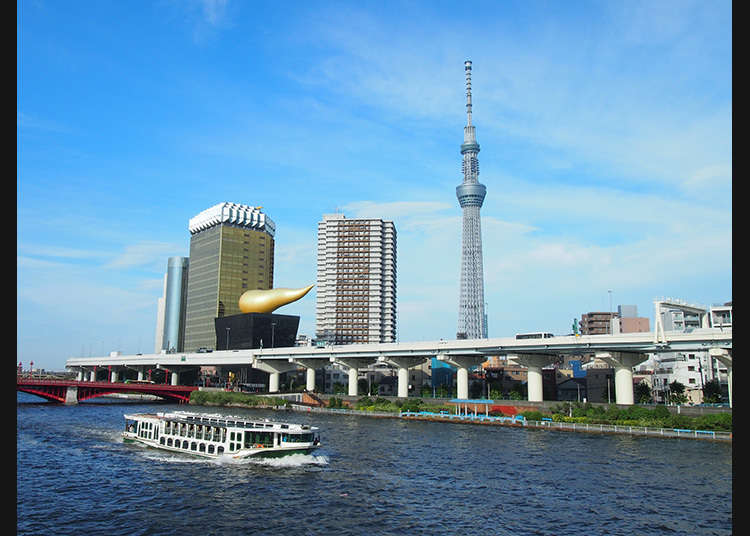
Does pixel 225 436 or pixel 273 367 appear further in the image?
pixel 273 367

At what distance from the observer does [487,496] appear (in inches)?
1551

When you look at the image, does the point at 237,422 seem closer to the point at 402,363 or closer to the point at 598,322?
the point at 402,363

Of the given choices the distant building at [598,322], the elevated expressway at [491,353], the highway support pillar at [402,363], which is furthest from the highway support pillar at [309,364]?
the distant building at [598,322]

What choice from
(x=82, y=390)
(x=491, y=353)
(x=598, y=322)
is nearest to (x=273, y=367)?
(x=82, y=390)

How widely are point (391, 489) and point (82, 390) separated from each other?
3900 inches

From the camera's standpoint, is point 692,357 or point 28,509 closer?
point 28,509

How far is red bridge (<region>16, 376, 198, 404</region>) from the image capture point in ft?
364

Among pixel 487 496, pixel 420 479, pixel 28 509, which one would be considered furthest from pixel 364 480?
pixel 28 509

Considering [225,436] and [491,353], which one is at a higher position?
[491,353]

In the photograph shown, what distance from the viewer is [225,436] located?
53.5 meters

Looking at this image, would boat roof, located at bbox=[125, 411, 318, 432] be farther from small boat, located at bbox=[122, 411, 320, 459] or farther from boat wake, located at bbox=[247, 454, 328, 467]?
boat wake, located at bbox=[247, 454, 328, 467]

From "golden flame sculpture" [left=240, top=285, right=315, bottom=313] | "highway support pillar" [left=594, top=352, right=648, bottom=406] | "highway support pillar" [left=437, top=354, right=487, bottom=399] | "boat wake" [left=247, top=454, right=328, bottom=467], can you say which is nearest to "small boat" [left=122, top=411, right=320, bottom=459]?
"boat wake" [left=247, top=454, right=328, bottom=467]
